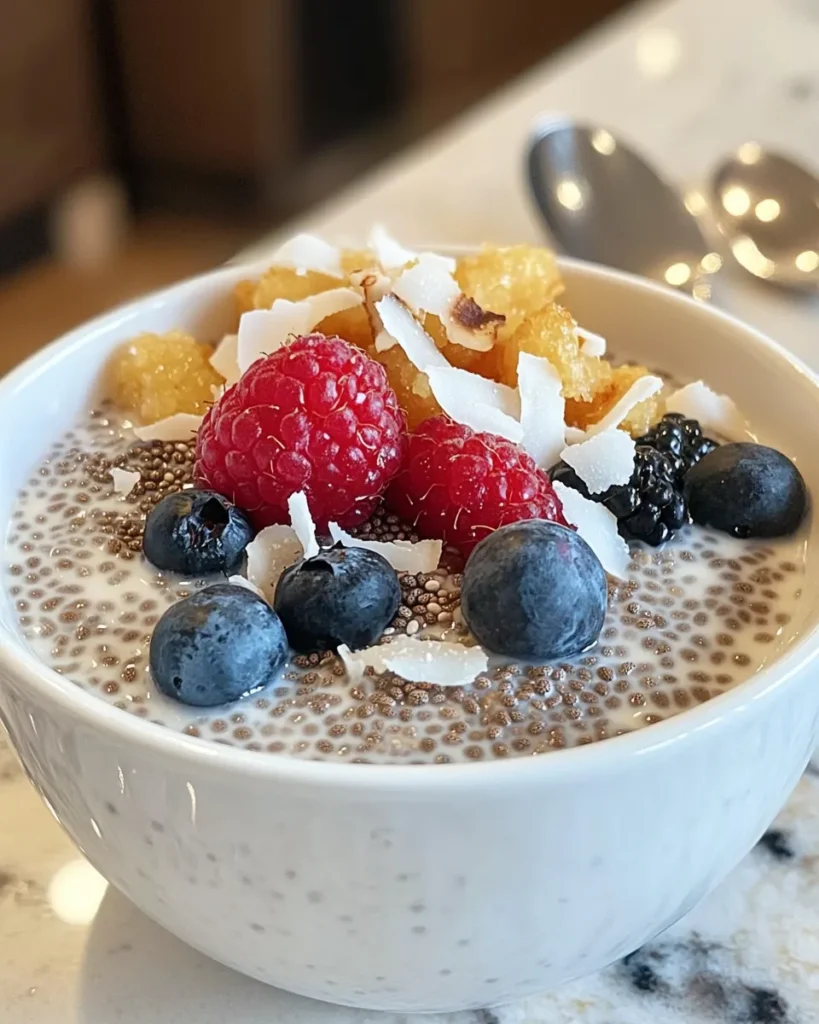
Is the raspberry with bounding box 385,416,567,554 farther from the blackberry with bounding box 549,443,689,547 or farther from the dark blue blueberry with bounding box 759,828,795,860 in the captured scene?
the dark blue blueberry with bounding box 759,828,795,860

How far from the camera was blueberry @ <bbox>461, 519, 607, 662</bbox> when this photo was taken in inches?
22.9

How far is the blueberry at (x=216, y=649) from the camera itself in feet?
1.86

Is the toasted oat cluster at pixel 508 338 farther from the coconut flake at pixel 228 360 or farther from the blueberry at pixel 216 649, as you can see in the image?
the blueberry at pixel 216 649

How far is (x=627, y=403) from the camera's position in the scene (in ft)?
2.45

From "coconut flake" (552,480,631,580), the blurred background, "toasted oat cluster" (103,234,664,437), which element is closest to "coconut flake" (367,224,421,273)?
"toasted oat cluster" (103,234,664,437)

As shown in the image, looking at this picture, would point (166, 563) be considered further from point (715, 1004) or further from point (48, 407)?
point (715, 1004)

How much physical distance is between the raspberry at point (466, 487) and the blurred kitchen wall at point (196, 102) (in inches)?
89.5

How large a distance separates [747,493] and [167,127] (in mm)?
2638

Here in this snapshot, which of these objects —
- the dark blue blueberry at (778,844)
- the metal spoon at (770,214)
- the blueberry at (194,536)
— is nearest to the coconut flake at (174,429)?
the blueberry at (194,536)

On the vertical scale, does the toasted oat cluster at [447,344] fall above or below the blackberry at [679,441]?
above

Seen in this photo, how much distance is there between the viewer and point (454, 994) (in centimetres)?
57

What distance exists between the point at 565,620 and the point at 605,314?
1.22 ft

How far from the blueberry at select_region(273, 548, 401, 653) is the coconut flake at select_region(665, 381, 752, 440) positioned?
276mm

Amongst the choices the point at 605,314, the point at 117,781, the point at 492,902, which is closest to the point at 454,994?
the point at 492,902
